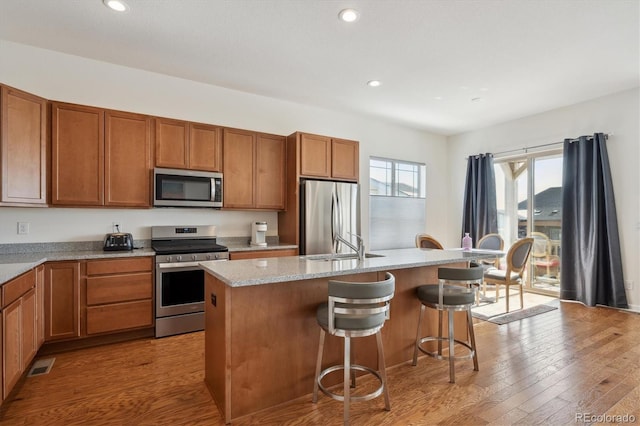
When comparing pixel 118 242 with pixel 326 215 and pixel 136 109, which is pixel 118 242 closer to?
pixel 136 109

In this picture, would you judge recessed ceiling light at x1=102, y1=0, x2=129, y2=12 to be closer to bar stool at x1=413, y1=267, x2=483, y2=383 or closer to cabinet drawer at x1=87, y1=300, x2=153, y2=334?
cabinet drawer at x1=87, y1=300, x2=153, y2=334

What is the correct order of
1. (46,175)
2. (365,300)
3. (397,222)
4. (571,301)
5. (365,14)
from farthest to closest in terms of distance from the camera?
1. (397,222)
2. (571,301)
3. (46,175)
4. (365,14)
5. (365,300)

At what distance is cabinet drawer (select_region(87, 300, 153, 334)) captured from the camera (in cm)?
305

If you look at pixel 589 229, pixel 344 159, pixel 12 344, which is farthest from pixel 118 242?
pixel 589 229

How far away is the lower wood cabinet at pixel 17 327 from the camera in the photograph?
201cm

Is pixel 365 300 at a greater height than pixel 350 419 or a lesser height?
greater

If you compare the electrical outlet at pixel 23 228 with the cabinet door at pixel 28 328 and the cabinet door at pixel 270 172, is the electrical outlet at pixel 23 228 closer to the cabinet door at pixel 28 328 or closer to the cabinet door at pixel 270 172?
the cabinet door at pixel 28 328

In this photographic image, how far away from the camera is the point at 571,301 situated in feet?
15.4

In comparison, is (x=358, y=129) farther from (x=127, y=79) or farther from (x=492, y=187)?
(x=127, y=79)

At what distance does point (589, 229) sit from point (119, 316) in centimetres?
597

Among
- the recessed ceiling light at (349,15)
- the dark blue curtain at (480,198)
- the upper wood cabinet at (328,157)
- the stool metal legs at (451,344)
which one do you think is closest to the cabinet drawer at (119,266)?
the upper wood cabinet at (328,157)

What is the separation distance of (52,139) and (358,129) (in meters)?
4.09

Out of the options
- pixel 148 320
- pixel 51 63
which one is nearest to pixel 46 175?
pixel 51 63

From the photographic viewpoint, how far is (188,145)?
3.73m
